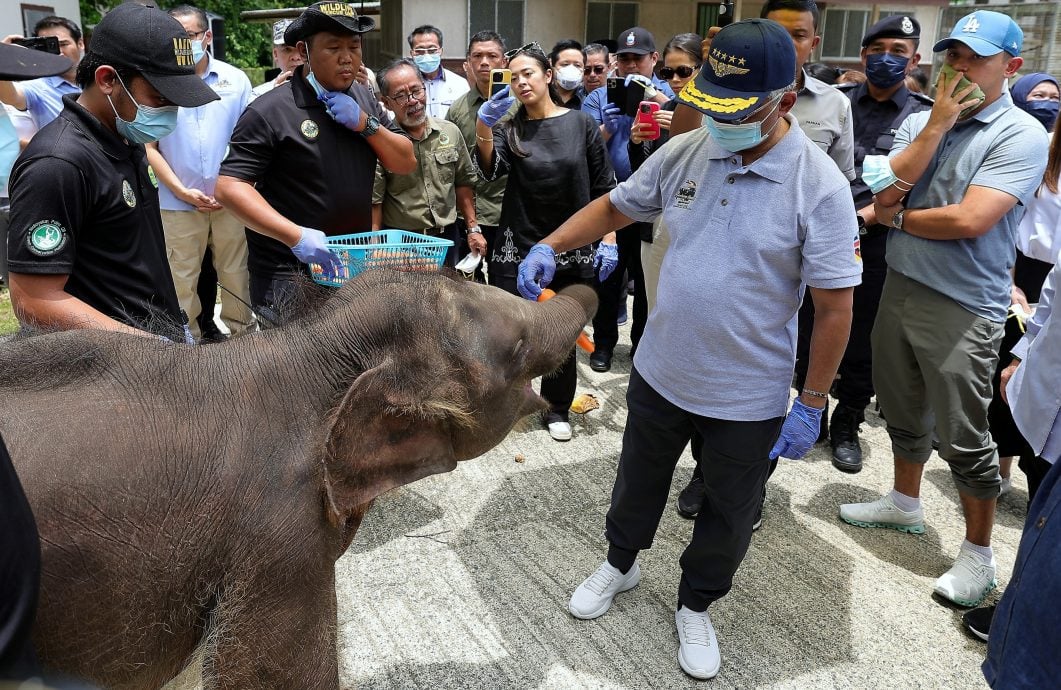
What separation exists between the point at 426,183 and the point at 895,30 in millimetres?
3390

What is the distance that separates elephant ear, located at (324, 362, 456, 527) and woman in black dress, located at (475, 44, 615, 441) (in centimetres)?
316

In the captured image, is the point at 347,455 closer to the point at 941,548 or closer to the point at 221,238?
the point at 941,548

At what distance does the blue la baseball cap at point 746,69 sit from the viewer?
9.30 feet

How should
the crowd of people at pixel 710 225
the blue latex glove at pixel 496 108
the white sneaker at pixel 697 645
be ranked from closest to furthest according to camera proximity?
the crowd of people at pixel 710 225 < the white sneaker at pixel 697 645 < the blue latex glove at pixel 496 108

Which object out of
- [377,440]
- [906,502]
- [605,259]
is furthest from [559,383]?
[377,440]

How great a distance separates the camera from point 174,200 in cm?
605

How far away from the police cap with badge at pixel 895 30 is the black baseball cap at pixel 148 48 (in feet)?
14.4

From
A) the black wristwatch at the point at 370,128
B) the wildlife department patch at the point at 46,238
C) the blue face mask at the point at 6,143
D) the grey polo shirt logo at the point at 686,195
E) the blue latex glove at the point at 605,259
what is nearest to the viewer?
the blue face mask at the point at 6,143

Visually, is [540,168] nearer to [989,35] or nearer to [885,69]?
[885,69]

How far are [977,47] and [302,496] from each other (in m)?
3.51

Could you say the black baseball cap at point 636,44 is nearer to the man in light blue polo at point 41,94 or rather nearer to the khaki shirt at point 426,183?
the khaki shirt at point 426,183

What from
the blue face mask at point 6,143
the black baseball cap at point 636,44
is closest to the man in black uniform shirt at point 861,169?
the black baseball cap at point 636,44

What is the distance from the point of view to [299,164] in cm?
393

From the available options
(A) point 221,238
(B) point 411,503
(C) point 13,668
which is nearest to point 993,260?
(B) point 411,503
